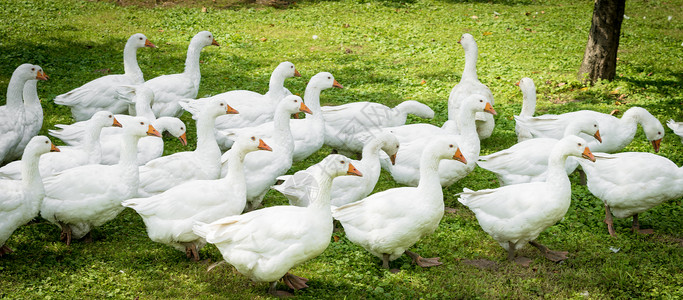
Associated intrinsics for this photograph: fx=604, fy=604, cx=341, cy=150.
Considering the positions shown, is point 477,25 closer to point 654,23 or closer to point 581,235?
point 654,23

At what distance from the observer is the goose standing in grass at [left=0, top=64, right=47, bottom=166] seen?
695 cm

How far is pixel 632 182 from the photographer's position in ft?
20.4

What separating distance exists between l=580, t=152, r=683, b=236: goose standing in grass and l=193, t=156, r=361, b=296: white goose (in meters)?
3.12

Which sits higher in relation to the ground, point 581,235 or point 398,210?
point 398,210

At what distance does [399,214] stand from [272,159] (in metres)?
1.84

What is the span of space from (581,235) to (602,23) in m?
5.26

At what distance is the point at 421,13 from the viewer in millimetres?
16078

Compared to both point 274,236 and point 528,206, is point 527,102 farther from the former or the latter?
point 274,236

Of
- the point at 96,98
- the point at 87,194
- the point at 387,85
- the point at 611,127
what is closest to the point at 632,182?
the point at 611,127

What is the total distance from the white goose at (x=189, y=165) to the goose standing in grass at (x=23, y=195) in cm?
104

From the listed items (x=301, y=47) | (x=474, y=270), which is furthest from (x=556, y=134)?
(x=301, y=47)

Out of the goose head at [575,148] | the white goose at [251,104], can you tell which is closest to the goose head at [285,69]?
the white goose at [251,104]

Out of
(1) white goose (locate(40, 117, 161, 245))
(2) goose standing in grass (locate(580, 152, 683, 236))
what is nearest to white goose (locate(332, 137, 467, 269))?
(2) goose standing in grass (locate(580, 152, 683, 236))

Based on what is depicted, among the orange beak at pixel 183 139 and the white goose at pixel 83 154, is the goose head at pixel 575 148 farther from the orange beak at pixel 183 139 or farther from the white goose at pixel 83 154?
the white goose at pixel 83 154
